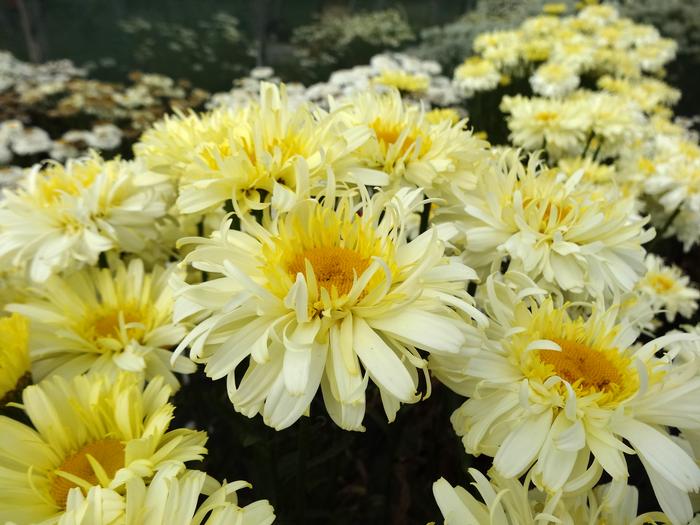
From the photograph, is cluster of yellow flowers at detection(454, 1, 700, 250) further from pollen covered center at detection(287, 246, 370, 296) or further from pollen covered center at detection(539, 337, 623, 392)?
pollen covered center at detection(287, 246, 370, 296)

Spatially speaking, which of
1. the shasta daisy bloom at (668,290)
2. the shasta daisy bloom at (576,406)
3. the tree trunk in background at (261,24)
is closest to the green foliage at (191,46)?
the tree trunk in background at (261,24)

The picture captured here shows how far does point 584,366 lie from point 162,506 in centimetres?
56

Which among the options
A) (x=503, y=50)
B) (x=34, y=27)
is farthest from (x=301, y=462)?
(x=34, y=27)

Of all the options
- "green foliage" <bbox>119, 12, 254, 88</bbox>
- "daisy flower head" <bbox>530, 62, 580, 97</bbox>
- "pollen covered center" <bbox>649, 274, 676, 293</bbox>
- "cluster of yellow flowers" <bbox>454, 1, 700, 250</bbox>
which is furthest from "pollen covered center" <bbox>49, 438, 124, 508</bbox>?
"green foliage" <bbox>119, 12, 254, 88</bbox>

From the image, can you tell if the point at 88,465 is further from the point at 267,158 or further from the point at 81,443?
the point at 267,158

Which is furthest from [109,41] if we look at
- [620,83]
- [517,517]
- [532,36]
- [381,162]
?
[517,517]

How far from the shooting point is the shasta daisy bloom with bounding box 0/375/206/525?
2.13ft

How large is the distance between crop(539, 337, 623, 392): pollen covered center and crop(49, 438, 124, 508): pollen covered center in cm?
60

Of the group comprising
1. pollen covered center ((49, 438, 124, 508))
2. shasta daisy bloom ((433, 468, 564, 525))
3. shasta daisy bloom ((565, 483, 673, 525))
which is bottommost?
pollen covered center ((49, 438, 124, 508))

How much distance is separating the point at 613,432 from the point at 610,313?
0.18 meters

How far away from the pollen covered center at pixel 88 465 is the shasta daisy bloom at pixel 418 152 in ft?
1.88

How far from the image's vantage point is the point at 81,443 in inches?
29.5

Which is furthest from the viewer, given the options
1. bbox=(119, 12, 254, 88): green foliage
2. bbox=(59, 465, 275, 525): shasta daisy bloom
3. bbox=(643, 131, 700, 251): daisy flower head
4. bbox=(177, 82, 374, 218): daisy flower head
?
bbox=(119, 12, 254, 88): green foliage

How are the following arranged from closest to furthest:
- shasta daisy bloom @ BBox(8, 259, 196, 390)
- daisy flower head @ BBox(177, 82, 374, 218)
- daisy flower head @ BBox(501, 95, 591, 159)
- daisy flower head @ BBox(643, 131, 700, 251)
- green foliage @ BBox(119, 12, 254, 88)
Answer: daisy flower head @ BBox(177, 82, 374, 218), shasta daisy bloom @ BBox(8, 259, 196, 390), daisy flower head @ BBox(643, 131, 700, 251), daisy flower head @ BBox(501, 95, 591, 159), green foliage @ BBox(119, 12, 254, 88)
